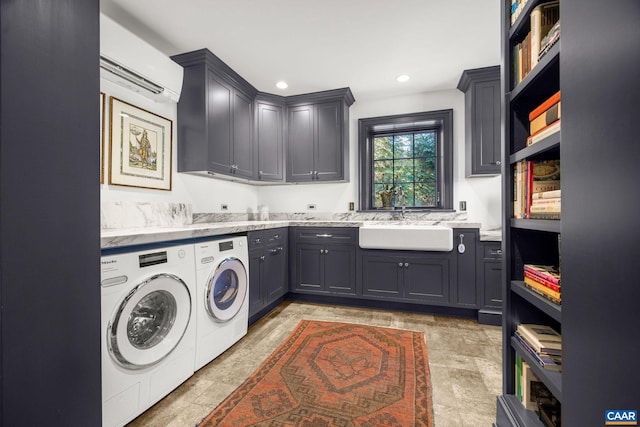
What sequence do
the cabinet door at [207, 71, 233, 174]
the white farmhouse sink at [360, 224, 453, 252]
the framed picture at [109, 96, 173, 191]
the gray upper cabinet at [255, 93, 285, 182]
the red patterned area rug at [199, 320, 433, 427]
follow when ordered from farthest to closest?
the gray upper cabinet at [255, 93, 285, 182], the white farmhouse sink at [360, 224, 453, 252], the cabinet door at [207, 71, 233, 174], the framed picture at [109, 96, 173, 191], the red patterned area rug at [199, 320, 433, 427]

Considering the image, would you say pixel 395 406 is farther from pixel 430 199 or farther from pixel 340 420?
pixel 430 199

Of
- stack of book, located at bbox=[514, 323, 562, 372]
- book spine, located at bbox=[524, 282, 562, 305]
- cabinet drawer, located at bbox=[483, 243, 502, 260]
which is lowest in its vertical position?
stack of book, located at bbox=[514, 323, 562, 372]

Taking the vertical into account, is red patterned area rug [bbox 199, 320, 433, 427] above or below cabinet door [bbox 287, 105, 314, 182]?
below

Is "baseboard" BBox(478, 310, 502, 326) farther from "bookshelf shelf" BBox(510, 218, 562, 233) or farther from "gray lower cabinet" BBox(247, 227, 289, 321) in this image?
"gray lower cabinet" BBox(247, 227, 289, 321)

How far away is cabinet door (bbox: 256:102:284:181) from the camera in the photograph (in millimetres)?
3348

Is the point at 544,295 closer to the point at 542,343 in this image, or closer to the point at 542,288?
the point at 542,288

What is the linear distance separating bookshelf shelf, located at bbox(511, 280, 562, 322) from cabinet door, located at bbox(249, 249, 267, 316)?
6.39ft

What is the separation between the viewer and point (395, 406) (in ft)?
4.88

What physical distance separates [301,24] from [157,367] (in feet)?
8.27

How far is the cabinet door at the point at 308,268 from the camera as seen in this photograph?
3.16m

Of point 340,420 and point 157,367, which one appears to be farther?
point 157,367

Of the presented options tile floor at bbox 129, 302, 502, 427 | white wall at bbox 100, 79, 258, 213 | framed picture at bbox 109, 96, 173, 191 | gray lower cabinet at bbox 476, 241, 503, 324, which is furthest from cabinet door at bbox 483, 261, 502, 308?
framed picture at bbox 109, 96, 173, 191

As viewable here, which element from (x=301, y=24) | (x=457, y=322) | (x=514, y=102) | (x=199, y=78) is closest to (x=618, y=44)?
(x=514, y=102)

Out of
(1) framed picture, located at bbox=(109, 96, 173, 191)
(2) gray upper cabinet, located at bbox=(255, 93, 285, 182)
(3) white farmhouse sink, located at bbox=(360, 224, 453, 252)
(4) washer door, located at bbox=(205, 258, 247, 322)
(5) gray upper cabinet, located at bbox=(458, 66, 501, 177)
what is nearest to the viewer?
(4) washer door, located at bbox=(205, 258, 247, 322)
